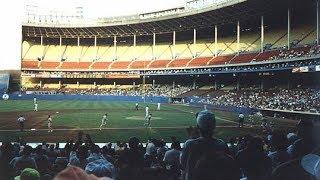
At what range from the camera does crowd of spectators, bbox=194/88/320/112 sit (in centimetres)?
4088

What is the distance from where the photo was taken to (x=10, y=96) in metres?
71.5

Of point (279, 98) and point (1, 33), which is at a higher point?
point (1, 33)

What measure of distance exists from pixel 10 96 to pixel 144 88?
24367mm

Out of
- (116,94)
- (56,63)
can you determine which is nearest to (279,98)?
(116,94)

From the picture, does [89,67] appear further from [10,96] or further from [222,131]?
[222,131]

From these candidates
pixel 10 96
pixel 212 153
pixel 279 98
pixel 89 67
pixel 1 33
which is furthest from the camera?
pixel 89 67

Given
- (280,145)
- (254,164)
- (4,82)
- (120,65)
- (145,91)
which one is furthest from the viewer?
(120,65)

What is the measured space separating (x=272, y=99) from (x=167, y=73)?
102 ft

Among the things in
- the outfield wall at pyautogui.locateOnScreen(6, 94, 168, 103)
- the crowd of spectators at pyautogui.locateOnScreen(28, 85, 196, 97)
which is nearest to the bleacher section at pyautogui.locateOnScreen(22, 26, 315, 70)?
the crowd of spectators at pyautogui.locateOnScreen(28, 85, 196, 97)

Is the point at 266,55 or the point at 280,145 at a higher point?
the point at 266,55

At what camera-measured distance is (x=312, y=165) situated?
3.85 meters

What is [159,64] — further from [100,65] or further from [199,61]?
[100,65]

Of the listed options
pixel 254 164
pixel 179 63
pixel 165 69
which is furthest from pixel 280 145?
pixel 165 69

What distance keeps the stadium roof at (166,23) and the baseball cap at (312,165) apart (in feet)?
174
